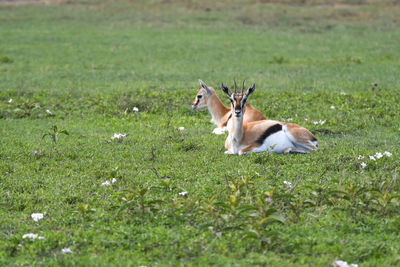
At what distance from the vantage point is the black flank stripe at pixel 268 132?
711 centimetres

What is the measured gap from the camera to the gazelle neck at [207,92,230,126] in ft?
31.1

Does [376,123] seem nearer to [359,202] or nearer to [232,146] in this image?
[232,146]

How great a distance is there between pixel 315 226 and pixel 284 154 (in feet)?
8.61

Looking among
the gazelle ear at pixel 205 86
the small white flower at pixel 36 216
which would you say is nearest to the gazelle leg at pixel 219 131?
the gazelle ear at pixel 205 86

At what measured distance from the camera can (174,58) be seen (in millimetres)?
15477

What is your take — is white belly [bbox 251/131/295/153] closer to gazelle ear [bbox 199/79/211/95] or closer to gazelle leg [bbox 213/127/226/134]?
gazelle leg [bbox 213/127/226/134]

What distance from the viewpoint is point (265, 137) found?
281 inches

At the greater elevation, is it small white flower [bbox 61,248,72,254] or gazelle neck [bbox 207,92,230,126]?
small white flower [bbox 61,248,72,254]

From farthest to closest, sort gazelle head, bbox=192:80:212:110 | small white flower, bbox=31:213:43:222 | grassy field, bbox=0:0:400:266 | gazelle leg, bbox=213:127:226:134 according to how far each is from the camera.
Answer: gazelle head, bbox=192:80:212:110 → gazelle leg, bbox=213:127:226:134 → small white flower, bbox=31:213:43:222 → grassy field, bbox=0:0:400:266

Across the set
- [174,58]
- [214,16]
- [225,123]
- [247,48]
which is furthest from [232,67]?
[214,16]

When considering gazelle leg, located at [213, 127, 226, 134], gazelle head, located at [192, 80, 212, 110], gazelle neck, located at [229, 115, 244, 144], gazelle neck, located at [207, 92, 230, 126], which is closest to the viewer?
gazelle neck, located at [229, 115, 244, 144]

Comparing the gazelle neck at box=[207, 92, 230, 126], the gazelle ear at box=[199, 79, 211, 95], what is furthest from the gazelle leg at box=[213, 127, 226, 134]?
the gazelle ear at box=[199, 79, 211, 95]

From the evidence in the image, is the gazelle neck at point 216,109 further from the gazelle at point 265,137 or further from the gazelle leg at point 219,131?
the gazelle at point 265,137

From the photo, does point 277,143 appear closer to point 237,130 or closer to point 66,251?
point 237,130
